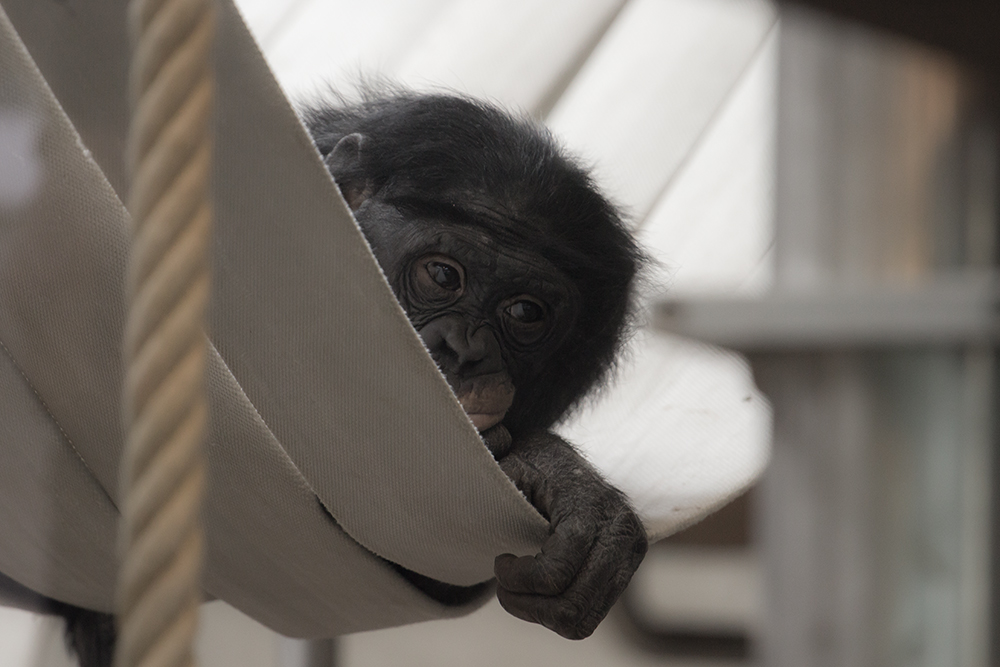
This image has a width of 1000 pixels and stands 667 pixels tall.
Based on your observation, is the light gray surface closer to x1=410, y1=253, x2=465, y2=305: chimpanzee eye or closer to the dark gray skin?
the dark gray skin

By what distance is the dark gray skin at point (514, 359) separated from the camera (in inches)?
33.3

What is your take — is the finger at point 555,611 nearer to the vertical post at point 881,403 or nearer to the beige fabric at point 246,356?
the beige fabric at point 246,356

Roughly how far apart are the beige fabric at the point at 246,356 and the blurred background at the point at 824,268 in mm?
655

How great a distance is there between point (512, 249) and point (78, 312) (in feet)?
2.15

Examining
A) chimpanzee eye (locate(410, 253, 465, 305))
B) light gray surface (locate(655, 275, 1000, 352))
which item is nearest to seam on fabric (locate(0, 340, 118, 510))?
chimpanzee eye (locate(410, 253, 465, 305))

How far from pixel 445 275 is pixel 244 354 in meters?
0.49

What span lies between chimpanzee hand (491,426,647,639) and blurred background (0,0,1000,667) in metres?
0.57

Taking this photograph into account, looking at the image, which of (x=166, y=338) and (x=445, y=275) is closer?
(x=166, y=338)

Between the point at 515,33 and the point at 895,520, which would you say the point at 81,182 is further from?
the point at 895,520

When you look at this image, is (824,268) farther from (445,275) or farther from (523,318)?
(445,275)

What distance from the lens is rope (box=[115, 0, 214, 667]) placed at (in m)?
0.29

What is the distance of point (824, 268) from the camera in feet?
5.50

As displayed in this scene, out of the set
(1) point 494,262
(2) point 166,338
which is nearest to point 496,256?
(1) point 494,262

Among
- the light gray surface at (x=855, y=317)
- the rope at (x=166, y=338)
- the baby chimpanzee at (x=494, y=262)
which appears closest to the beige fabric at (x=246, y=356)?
the baby chimpanzee at (x=494, y=262)
